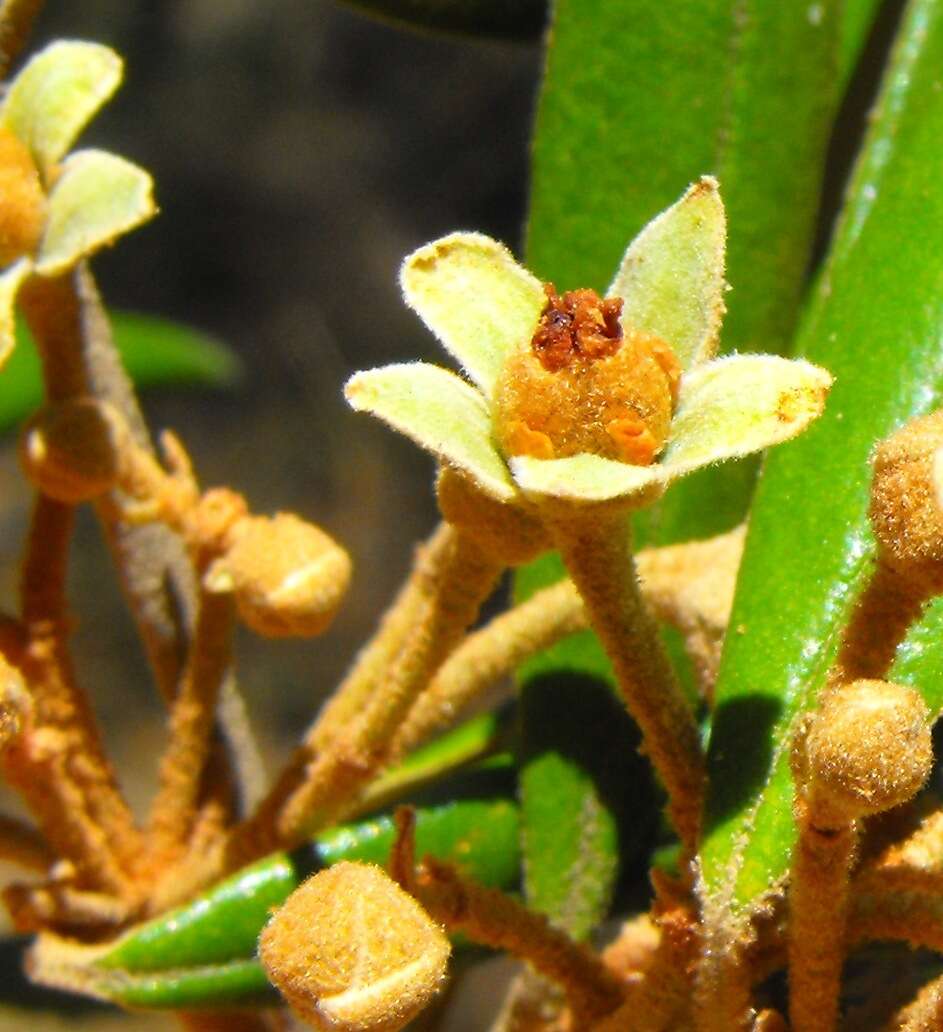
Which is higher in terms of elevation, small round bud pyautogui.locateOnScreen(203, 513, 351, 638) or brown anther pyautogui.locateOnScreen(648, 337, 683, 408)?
brown anther pyautogui.locateOnScreen(648, 337, 683, 408)

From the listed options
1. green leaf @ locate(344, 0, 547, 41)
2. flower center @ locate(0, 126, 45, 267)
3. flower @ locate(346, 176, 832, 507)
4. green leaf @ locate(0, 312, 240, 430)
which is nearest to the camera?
flower @ locate(346, 176, 832, 507)

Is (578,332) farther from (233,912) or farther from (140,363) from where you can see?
(140,363)

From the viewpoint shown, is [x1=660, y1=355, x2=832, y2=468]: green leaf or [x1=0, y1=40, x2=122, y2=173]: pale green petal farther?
[x1=0, y1=40, x2=122, y2=173]: pale green petal

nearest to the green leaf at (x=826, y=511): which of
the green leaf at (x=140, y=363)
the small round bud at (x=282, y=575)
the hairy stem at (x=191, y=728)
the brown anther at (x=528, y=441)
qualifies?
the brown anther at (x=528, y=441)

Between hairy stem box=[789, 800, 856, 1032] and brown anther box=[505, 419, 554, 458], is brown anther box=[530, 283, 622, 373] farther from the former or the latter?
hairy stem box=[789, 800, 856, 1032]

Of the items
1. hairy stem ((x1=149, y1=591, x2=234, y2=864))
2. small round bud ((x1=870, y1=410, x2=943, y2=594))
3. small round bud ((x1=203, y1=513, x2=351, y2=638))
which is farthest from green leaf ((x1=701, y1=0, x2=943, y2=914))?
hairy stem ((x1=149, y1=591, x2=234, y2=864))

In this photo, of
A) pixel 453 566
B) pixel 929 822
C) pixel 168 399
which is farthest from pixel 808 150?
pixel 168 399
